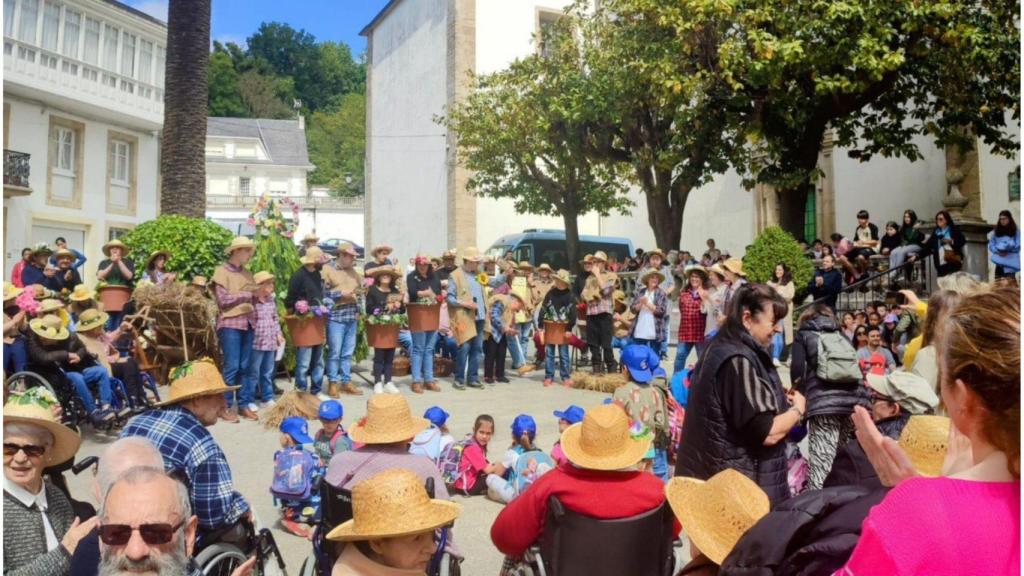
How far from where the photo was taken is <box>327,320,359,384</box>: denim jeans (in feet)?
33.5

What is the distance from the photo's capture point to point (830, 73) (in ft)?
50.1

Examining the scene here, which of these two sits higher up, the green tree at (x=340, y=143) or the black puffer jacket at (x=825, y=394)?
the green tree at (x=340, y=143)

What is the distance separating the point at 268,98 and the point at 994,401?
66.8 metres

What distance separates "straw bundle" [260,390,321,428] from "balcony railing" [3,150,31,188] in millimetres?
16575

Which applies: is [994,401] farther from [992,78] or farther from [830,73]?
[992,78]

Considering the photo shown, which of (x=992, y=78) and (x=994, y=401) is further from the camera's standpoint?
(x=992, y=78)

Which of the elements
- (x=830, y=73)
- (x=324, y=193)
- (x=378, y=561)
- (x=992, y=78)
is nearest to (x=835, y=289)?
(x=830, y=73)

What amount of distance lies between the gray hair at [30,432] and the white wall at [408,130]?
2765 cm

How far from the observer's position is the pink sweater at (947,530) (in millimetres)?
1431


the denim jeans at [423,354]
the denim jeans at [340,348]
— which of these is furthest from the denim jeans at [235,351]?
the denim jeans at [423,354]

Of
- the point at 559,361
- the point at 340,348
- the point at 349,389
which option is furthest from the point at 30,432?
the point at 559,361

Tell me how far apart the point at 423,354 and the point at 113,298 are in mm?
3929

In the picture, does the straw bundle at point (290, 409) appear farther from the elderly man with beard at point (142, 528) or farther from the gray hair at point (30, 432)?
the elderly man with beard at point (142, 528)

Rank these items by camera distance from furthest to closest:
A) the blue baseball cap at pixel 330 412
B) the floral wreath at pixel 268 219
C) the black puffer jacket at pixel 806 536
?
the floral wreath at pixel 268 219 → the blue baseball cap at pixel 330 412 → the black puffer jacket at pixel 806 536
